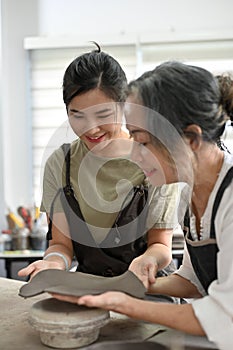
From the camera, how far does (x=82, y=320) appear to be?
4.89ft

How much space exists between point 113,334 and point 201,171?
52 centimetres

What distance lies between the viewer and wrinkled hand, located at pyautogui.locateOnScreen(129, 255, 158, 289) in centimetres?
173

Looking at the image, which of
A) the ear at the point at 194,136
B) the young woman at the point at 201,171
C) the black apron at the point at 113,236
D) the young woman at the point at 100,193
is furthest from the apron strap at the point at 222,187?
the black apron at the point at 113,236

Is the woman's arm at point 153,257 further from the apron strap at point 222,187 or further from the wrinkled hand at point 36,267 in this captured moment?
the apron strap at point 222,187

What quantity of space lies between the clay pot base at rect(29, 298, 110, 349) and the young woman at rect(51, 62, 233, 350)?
4 cm

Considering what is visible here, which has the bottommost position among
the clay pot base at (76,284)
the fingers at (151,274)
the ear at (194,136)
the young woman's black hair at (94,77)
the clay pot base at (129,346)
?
the clay pot base at (129,346)

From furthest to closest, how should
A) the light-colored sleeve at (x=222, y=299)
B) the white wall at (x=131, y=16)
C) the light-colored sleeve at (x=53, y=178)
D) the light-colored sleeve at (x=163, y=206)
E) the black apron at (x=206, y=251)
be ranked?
the white wall at (x=131, y=16) < the light-colored sleeve at (x=53, y=178) < the light-colored sleeve at (x=163, y=206) < the black apron at (x=206, y=251) < the light-colored sleeve at (x=222, y=299)

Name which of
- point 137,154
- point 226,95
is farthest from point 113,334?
point 226,95

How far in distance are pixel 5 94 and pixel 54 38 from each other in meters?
0.61

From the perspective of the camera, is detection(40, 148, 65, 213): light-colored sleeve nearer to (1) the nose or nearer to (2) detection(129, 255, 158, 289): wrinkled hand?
(2) detection(129, 255, 158, 289): wrinkled hand

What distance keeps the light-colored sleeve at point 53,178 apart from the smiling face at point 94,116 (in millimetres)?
190

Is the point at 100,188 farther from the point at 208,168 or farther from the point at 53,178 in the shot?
the point at 208,168

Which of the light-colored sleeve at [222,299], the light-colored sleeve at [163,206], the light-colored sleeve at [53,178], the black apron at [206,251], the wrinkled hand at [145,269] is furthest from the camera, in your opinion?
the light-colored sleeve at [53,178]

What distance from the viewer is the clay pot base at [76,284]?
1.52 metres
